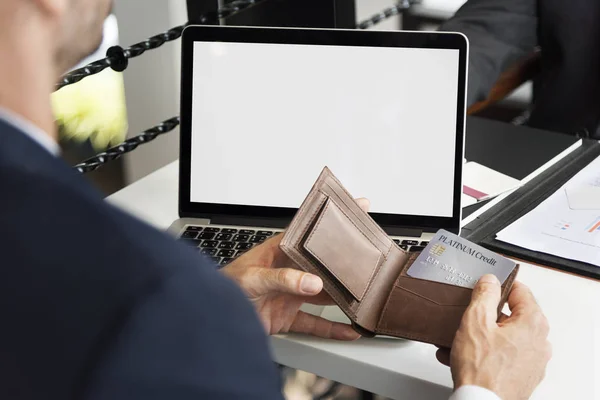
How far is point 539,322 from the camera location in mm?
775

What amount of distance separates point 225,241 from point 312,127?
186 mm

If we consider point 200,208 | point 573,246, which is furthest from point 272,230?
point 573,246

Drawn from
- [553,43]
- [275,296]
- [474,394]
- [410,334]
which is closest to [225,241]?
[275,296]

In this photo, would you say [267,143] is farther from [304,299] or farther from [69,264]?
[69,264]

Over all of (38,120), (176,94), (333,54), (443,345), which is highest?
(38,120)

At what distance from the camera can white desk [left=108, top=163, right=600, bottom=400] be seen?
30.7 inches

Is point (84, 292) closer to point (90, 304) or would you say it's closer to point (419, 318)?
point (90, 304)

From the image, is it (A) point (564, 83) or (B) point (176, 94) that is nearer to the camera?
(A) point (564, 83)

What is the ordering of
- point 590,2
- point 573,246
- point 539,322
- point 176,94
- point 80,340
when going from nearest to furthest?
point 80,340 → point 539,322 → point 573,246 → point 590,2 → point 176,94

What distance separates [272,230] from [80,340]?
0.66 m

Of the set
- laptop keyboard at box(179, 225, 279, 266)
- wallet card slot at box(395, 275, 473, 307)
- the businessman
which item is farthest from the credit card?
the businessman

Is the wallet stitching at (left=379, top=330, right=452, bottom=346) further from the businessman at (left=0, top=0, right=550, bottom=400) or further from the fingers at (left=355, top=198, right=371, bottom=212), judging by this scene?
the businessman at (left=0, top=0, right=550, bottom=400)

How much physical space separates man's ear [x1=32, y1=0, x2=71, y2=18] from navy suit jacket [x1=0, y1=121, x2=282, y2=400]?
2.9 inches

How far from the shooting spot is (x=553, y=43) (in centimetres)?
167
